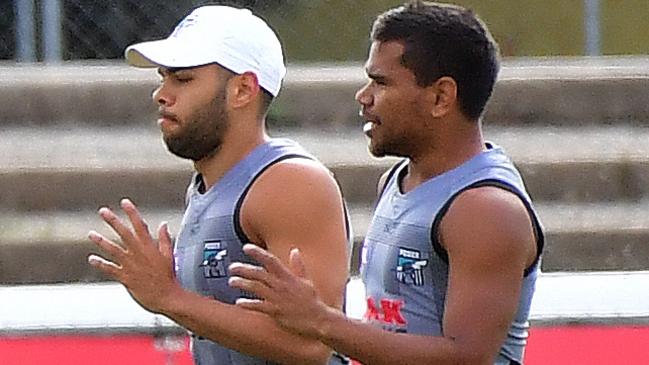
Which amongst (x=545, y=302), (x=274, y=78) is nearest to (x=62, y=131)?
(x=545, y=302)

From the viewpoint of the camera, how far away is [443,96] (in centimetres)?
261

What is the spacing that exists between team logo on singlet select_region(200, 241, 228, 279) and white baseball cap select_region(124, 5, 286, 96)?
1.03 ft

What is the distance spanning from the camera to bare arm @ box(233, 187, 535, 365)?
242cm

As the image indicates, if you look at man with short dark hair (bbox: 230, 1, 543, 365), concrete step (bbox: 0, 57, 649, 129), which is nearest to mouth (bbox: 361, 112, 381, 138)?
man with short dark hair (bbox: 230, 1, 543, 365)

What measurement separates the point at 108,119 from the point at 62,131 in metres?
0.18

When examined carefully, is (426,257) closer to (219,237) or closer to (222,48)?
(219,237)

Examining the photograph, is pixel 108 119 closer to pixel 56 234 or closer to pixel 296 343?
pixel 56 234

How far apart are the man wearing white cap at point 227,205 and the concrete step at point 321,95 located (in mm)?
3164

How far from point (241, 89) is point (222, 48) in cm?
8

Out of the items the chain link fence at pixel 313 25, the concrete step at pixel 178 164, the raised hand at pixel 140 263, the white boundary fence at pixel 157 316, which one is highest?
the raised hand at pixel 140 263

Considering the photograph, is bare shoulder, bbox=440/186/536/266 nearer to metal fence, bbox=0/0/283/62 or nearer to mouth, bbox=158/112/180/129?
mouth, bbox=158/112/180/129

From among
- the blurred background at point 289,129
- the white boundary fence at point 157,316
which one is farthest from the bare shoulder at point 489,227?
the blurred background at point 289,129

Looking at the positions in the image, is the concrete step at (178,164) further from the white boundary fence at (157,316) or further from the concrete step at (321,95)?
the white boundary fence at (157,316)

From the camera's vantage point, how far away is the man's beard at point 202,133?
2865mm
